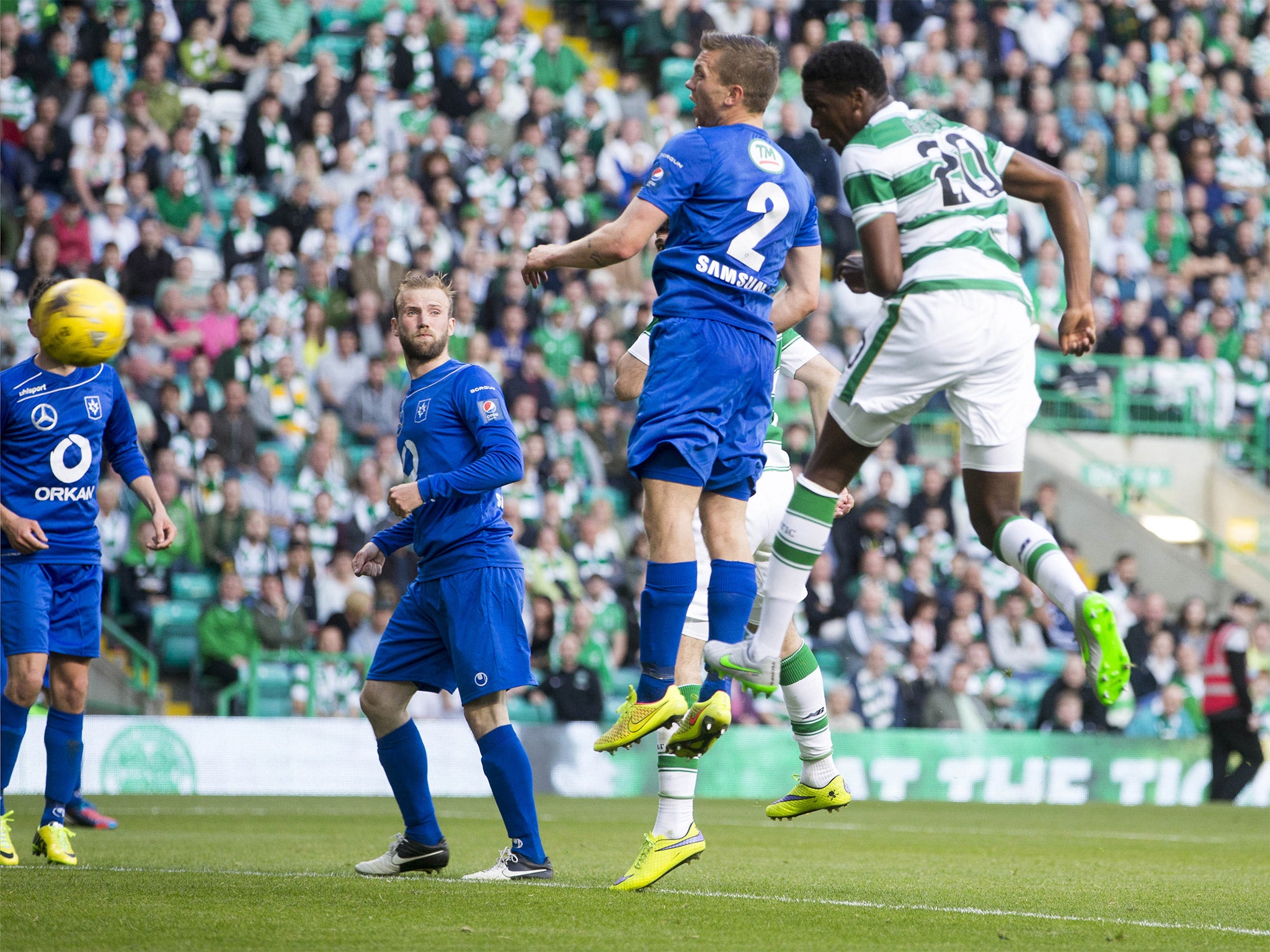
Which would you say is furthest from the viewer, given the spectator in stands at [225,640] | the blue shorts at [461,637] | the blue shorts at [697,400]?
the spectator in stands at [225,640]

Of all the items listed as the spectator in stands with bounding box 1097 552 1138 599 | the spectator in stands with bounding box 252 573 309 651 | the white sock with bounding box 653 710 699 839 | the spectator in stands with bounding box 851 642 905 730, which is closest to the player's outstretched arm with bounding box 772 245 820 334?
the white sock with bounding box 653 710 699 839

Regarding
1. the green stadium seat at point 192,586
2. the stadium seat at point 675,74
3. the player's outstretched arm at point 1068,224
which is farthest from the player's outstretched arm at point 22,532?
the stadium seat at point 675,74

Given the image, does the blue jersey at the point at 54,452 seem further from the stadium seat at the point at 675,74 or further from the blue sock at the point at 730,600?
the stadium seat at the point at 675,74

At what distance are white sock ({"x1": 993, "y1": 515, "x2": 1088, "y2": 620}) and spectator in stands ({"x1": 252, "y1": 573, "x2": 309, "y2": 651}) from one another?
9.26 metres

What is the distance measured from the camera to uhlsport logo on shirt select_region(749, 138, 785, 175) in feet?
20.7

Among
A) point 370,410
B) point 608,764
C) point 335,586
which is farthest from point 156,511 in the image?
point 370,410

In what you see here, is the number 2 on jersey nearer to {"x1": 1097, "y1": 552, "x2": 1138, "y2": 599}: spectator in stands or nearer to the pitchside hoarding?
the pitchside hoarding

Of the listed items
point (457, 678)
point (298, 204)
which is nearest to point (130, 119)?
point (298, 204)

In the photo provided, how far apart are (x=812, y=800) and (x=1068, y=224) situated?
2577 millimetres

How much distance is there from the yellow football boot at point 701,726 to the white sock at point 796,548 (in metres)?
0.29

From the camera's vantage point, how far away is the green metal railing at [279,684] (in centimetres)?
1394

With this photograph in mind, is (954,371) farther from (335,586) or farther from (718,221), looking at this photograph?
(335,586)

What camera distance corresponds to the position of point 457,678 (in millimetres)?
6648

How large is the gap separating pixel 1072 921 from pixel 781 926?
1.02 meters
